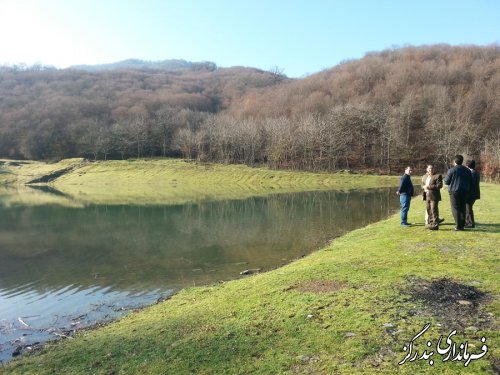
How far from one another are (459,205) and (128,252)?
61.2 feet

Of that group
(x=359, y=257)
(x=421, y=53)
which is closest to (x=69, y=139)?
(x=359, y=257)

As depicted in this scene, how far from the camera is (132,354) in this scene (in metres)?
8.90

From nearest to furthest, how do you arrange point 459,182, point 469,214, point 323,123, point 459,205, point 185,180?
point 459,182
point 459,205
point 469,214
point 185,180
point 323,123

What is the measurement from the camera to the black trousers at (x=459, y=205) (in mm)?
16573

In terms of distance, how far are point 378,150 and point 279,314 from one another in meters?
95.3

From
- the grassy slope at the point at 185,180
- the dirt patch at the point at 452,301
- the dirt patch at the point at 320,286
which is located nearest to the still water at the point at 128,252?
the dirt patch at the point at 320,286

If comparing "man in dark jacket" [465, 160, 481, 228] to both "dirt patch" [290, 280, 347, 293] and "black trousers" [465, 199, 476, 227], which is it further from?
"dirt patch" [290, 280, 347, 293]

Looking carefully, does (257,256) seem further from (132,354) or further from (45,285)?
(132,354)

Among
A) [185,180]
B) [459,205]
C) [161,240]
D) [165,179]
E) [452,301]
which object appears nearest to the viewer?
[452,301]

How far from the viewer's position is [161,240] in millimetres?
28812

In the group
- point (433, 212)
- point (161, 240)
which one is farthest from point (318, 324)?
point (161, 240)

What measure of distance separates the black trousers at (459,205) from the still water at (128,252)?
790 cm

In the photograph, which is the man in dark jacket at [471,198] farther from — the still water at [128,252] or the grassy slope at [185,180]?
the grassy slope at [185,180]

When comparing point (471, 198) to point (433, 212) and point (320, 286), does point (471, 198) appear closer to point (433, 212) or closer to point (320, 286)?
point (433, 212)
